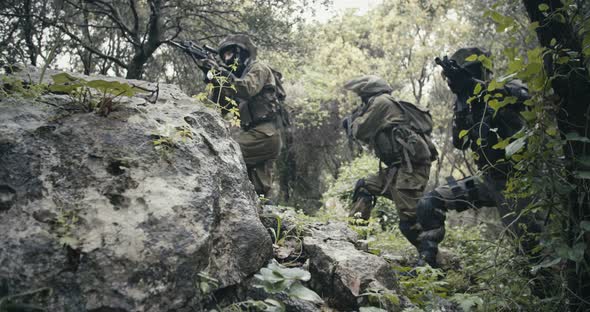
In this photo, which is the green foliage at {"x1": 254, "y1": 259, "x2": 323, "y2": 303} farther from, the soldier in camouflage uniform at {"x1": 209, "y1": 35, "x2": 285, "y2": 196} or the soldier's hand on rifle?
the soldier in camouflage uniform at {"x1": 209, "y1": 35, "x2": 285, "y2": 196}

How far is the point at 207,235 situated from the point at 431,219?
3.43 meters

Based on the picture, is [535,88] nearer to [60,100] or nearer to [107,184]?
[107,184]

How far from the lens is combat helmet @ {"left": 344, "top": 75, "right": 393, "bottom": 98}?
6105 millimetres

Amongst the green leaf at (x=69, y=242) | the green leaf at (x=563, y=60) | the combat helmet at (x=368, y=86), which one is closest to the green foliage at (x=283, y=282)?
the green leaf at (x=69, y=242)

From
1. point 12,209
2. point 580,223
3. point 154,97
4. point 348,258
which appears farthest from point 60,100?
point 580,223

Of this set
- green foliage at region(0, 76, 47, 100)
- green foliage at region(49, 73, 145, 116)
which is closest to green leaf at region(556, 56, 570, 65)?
green foliage at region(49, 73, 145, 116)

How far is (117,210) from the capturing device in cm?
175

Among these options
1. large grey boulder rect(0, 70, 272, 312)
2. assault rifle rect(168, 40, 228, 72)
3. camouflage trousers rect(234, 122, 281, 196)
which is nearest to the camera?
large grey boulder rect(0, 70, 272, 312)

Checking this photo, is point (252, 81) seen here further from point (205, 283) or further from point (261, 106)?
point (205, 283)

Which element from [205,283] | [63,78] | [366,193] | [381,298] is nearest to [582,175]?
[381,298]

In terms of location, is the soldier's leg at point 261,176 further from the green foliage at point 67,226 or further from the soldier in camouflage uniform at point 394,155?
the green foliage at point 67,226

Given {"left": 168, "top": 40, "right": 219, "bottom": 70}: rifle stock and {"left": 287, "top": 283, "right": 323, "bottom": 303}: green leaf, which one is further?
{"left": 168, "top": 40, "right": 219, "bottom": 70}: rifle stock

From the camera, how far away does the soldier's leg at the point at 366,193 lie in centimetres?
591

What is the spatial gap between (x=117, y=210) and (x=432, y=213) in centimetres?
365
